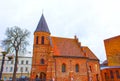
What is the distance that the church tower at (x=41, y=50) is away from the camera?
33.1 metres

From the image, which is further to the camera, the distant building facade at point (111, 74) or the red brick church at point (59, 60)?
the distant building facade at point (111, 74)

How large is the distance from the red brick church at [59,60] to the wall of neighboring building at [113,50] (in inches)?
472

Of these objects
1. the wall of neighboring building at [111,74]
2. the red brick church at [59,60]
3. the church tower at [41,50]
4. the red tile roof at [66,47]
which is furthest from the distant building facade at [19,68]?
the wall of neighboring building at [111,74]

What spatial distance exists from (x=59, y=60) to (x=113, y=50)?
46.3ft

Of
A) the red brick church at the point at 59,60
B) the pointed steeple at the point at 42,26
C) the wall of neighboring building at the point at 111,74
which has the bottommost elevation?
the wall of neighboring building at the point at 111,74

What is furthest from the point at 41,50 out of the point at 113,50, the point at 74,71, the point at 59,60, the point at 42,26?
the point at 113,50

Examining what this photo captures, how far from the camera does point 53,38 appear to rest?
37812 mm

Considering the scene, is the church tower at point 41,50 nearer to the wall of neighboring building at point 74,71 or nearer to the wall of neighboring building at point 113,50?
the wall of neighboring building at point 74,71

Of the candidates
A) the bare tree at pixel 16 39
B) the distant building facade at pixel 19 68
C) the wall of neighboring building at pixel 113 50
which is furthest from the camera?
the distant building facade at pixel 19 68

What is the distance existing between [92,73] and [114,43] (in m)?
15.5

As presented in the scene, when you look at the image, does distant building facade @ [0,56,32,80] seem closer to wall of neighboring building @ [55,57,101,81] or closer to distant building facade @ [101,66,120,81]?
wall of neighboring building @ [55,57,101,81]

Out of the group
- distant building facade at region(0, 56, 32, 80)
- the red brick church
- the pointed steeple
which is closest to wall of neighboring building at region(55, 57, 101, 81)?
the red brick church

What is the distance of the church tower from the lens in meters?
33.1

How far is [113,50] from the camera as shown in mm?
22109
